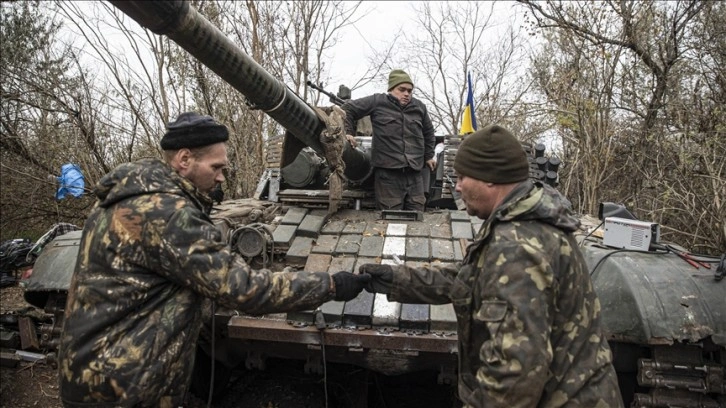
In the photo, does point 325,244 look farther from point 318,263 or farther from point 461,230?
point 461,230

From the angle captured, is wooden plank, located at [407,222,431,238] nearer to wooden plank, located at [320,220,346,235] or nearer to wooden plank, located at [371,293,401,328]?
wooden plank, located at [320,220,346,235]

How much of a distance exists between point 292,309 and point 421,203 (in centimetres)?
283

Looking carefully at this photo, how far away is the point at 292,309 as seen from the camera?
8.23ft

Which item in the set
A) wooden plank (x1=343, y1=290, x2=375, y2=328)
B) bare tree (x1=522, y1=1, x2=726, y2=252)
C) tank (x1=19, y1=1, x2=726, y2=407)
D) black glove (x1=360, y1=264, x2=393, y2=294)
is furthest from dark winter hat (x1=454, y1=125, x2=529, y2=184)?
bare tree (x1=522, y1=1, x2=726, y2=252)

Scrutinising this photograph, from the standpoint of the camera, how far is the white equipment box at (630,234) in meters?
3.84

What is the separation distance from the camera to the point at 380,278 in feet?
9.01

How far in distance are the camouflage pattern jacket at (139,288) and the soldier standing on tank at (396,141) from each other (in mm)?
2775

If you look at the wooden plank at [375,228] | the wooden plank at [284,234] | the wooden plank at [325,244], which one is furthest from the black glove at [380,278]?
the wooden plank at [375,228]

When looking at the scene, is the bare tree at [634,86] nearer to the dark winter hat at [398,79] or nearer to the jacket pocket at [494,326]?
the dark winter hat at [398,79]

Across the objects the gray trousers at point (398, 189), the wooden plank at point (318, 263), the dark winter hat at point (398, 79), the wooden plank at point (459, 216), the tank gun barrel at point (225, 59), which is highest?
the dark winter hat at point (398, 79)

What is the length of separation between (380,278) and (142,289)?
43.6 inches

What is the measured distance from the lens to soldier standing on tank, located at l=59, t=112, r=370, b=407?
2.17 metres

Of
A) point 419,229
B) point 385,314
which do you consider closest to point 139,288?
point 385,314

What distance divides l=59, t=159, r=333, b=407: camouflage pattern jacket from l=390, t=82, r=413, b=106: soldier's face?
10.3 ft
